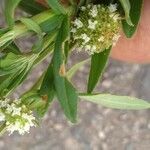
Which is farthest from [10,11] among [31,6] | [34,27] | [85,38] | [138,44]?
[138,44]

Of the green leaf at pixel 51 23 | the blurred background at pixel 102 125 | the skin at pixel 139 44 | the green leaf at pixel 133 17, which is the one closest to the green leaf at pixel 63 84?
the green leaf at pixel 51 23

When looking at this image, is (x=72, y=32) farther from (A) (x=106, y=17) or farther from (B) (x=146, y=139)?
(B) (x=146, y=139)

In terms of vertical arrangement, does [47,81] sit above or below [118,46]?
above

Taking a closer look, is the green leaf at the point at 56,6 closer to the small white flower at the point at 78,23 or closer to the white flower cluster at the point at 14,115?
the small white flower at the point at 78,23

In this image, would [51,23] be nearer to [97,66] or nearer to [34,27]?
[34,27]

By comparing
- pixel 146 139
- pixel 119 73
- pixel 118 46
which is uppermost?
pixel 118 46

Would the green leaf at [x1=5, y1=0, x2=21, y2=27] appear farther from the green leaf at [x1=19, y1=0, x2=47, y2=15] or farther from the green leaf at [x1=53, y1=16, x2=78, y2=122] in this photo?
the green leaf at [x1=19, y1=0, x2=47, y2=15]

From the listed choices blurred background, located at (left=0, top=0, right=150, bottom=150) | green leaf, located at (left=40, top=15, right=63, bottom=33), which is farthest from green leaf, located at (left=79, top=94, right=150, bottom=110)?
blurred background, located at (left=0, top=0, right=150, bottom=150)

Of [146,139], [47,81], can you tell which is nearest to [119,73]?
[146,139]
